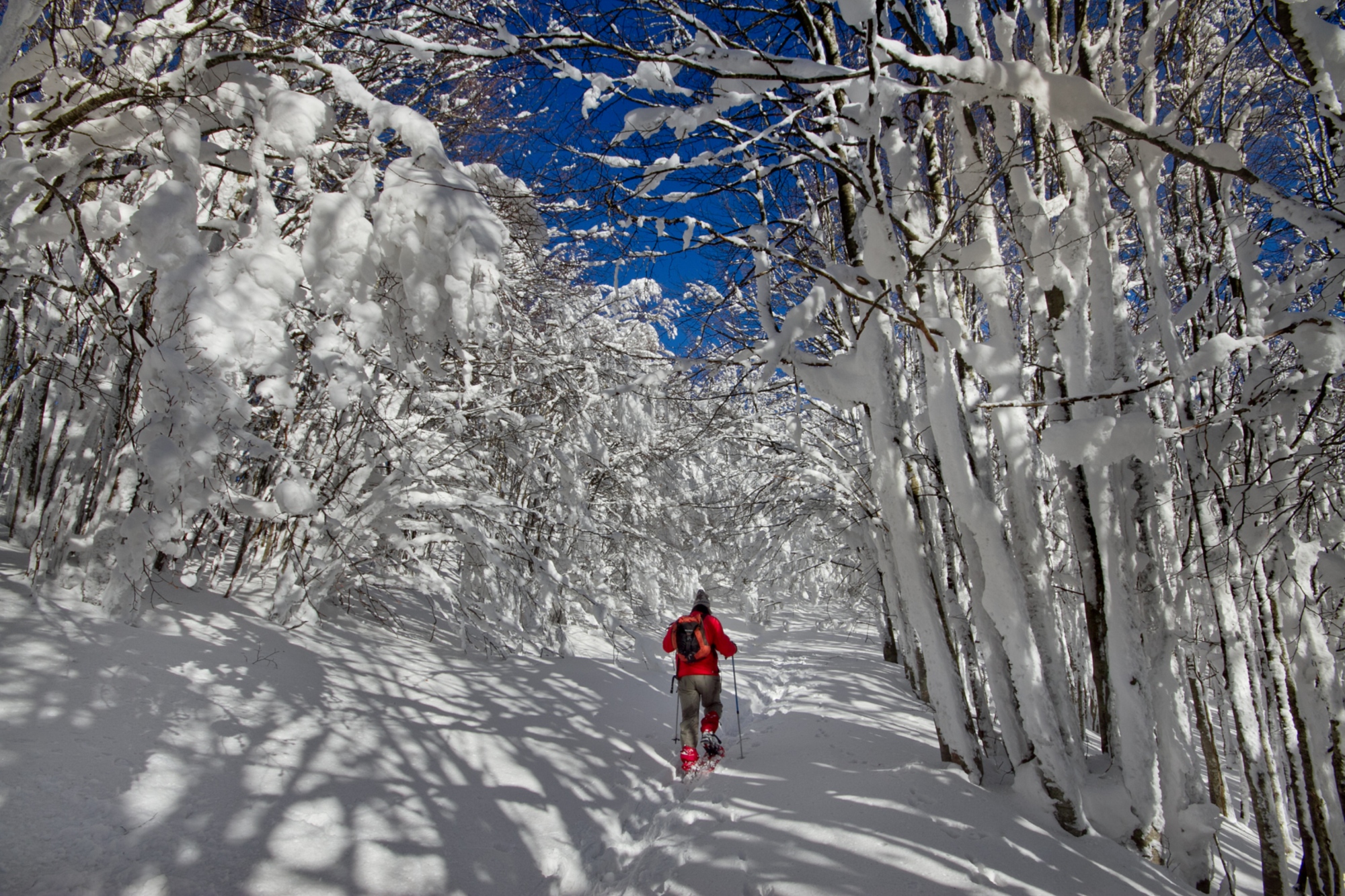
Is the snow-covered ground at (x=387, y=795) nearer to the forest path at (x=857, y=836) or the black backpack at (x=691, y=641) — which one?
the forest path at (x=857, y=836)

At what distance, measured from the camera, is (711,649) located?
5543mm

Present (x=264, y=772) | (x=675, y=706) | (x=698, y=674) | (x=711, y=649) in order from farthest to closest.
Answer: (x=675, y=706), (x=711, y=649), (x=698, y=674), (x=264, y=772)

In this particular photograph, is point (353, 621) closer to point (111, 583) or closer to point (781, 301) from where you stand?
point (111, 583)

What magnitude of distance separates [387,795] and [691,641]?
2.74m

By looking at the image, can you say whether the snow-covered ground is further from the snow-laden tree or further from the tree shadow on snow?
the snow-laden tree

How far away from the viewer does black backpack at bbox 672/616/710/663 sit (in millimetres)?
5418

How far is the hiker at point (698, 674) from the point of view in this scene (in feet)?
16.5

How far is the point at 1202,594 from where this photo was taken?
4215 mm

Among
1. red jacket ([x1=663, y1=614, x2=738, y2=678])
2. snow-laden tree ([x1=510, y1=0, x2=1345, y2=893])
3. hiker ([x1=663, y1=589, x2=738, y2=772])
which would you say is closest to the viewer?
snow-laden tree ([x1=510, y1=0, x2=1345, y2=893])

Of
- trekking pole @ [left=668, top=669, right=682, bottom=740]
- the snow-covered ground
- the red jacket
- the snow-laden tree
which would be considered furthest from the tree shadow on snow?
the snow-laden tree

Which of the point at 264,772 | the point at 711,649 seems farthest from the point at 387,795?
the point at 711,649

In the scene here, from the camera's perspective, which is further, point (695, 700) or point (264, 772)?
point (695, 700)

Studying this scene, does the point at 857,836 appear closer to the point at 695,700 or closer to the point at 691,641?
the point at 695,700

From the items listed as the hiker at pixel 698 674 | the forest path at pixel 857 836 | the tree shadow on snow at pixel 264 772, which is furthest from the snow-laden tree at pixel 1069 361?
the tree shadow on snow at pixel 264 772
